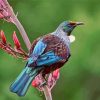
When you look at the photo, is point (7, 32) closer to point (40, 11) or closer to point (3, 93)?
point (40, 11)

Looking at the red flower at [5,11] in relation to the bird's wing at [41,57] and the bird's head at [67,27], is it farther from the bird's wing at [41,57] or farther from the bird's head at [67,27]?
the bird's head at [67,27]

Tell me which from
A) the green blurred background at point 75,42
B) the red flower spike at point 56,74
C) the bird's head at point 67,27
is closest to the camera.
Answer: the red flower spike at point 56,74

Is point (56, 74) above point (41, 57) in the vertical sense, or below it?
below

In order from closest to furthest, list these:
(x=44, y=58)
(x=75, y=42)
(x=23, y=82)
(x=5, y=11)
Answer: (x=23, y=82)
(x=44, y=58)
(x=5, y=11)
(x=75, y=42)

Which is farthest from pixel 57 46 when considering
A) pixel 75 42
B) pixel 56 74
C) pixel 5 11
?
pixel 75 42

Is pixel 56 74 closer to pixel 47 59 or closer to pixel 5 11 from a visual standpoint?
pixel 47 59

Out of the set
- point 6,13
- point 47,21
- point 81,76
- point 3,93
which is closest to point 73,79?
point 81,76

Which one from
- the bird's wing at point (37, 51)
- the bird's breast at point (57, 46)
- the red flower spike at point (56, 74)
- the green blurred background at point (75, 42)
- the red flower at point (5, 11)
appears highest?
the red flower at point (5, 11)

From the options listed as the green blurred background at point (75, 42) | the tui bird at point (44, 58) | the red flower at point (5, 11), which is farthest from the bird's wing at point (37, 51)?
the green blurred background at point (75, 42)
